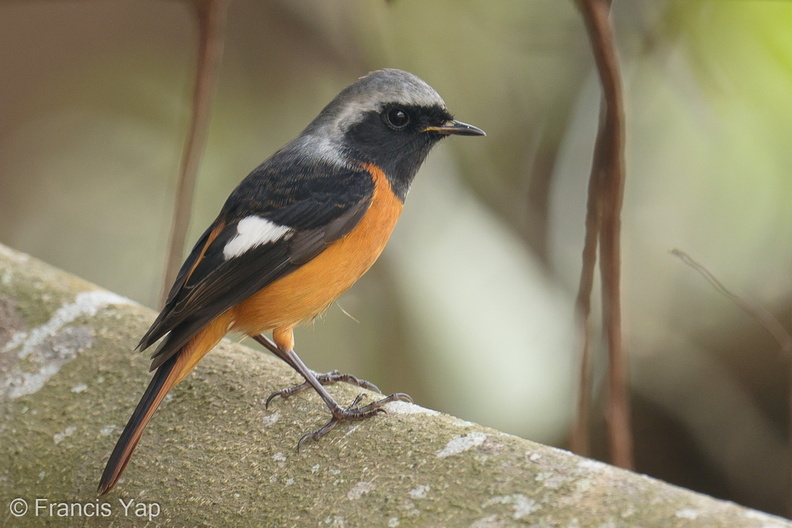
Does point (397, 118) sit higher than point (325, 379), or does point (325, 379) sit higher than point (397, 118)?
point (397, 118)

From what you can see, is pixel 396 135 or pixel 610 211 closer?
A: pixel 610 211

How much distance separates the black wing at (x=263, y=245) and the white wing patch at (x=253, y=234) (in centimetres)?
1

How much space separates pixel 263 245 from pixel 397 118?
75 centimetres

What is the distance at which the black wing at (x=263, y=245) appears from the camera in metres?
2.56

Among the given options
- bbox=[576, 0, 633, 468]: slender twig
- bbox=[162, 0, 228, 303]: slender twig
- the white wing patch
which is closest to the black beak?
bbox=[576, 0, 633, 468]: slender twig

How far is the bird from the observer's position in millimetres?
2553

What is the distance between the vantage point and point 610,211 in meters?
2.88

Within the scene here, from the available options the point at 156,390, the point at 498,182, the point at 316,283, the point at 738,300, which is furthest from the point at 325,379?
the point at 498,182

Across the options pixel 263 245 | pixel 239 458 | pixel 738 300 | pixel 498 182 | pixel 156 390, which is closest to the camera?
pixel 239 458

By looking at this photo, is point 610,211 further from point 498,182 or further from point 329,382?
point 498,182

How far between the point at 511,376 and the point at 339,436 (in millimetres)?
1706

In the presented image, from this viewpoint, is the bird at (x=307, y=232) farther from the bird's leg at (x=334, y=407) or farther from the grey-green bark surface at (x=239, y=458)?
the grey-green bark surface at (x=239, y=458)

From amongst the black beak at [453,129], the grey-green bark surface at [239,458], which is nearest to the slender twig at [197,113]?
the grey-green bark surface at [239,458]

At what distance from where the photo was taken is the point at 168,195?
203 inches
